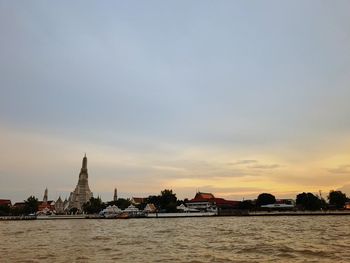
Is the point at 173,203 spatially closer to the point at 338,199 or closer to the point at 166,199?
the point at 166,199

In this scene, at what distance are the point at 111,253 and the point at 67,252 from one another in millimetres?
A: 3905

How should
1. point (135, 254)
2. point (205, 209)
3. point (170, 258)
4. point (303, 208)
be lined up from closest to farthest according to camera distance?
point (170, 258) < point (135, 254) < point (303, 208) < point (205, 209)

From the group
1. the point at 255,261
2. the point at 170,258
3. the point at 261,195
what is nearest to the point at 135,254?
the point at 170,258

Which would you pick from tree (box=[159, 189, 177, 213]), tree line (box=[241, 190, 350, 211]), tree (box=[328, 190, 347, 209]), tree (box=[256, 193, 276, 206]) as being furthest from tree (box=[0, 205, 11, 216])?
tree (box=[328, 190, 347, 209])

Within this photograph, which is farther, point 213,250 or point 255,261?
point 213,250

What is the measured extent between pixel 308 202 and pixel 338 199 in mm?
13106

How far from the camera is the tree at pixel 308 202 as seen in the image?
157 m

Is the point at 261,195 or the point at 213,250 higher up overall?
the point at 261,195

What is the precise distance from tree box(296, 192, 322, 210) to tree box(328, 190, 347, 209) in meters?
6.19

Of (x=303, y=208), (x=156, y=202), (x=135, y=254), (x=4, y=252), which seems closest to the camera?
(x=135, y=254)

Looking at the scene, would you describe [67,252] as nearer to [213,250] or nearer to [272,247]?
[213,250]

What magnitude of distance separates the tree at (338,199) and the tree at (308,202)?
6193mm

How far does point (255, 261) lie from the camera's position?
964 inches

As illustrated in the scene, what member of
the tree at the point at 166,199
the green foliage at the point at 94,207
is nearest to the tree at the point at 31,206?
the green foliage at the point at 94,207
